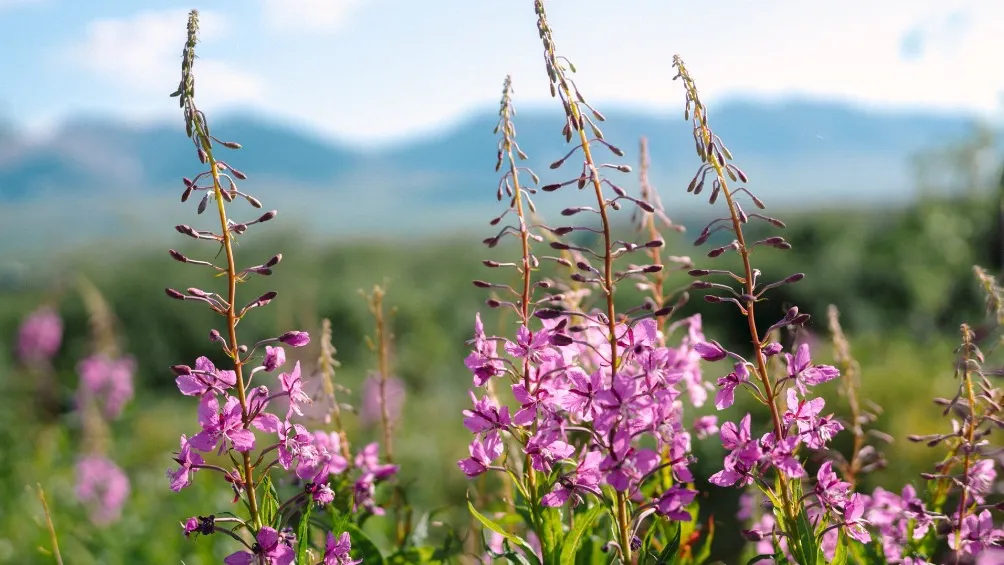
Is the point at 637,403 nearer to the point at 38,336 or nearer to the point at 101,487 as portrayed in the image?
the point at 101,487

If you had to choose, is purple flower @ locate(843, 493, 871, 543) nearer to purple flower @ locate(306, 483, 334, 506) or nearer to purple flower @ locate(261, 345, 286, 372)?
purple flower @ locate(306, 483, 334, 506)

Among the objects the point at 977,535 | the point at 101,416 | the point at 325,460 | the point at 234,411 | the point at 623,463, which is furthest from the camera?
the point at 101,416

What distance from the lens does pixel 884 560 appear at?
79.4 inches

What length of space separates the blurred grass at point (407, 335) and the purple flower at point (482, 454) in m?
2.44

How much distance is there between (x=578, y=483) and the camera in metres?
1.77

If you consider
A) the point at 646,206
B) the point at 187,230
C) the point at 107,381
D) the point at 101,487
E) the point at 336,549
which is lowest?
the point at 101,487

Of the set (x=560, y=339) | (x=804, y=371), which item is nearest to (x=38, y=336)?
(x=560, y=339)

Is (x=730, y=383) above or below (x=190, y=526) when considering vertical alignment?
above

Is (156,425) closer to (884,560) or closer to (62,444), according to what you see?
(62,444)

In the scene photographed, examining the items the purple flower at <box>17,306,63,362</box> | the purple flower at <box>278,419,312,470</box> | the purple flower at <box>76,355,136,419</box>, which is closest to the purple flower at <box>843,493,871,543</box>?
the purple flower at <box>278,419,312,470</box>

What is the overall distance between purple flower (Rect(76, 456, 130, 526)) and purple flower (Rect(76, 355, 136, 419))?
0.56 metres

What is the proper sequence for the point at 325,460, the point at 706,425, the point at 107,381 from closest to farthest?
the point at 325,460 < the point at 706,425 < the point at 107,381

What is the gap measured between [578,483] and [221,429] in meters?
0.74

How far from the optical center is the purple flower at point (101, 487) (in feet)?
23.2
